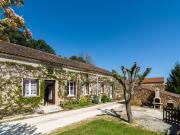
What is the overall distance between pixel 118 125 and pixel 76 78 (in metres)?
10.4

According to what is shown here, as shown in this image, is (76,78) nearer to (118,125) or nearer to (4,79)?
(4,79)

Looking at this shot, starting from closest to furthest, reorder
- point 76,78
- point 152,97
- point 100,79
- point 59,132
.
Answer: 1. point 59,132
2. point 76,78
3. point 152,97
4. point 100,79

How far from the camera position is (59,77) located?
711 inches

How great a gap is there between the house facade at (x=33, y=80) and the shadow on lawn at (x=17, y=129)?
314cm

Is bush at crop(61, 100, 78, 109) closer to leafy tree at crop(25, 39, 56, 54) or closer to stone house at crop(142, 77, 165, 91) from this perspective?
leafy tree at crop(25, 39, 56, 54)

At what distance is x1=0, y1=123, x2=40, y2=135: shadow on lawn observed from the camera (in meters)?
8.62

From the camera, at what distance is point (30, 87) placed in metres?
→ 15.1

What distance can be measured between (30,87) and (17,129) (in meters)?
6.18

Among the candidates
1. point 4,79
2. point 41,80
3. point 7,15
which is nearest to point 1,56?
point 4,79

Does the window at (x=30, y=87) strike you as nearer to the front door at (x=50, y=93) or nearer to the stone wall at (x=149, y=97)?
the front door at (x=50, y=93)

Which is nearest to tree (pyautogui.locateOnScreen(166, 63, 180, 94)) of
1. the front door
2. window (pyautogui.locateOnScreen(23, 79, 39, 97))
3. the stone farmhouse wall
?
the stone farmhouse wall

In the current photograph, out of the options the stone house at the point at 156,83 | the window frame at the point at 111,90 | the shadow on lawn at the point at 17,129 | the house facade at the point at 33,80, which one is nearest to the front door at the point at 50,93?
the house facade at the point at 33,80

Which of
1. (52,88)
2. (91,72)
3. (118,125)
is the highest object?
(91,72)

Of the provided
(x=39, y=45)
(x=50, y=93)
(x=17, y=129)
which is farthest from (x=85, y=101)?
(x=39, y=45)
